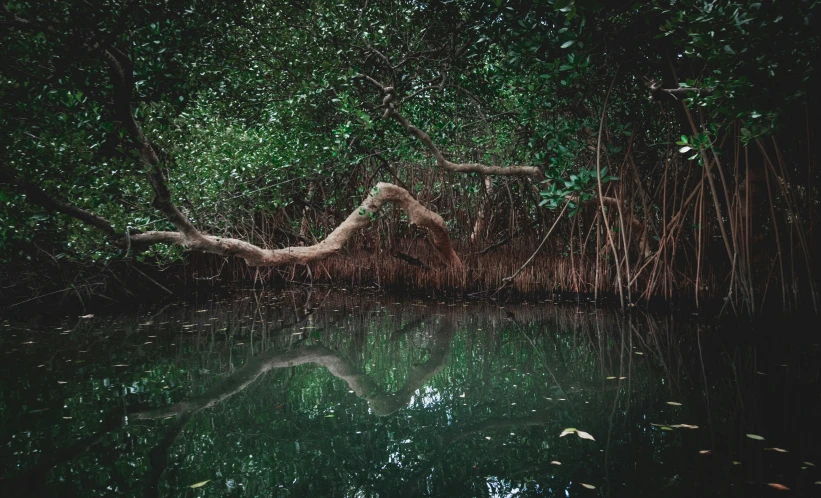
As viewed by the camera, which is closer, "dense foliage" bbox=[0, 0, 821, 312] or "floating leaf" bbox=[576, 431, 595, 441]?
"floating leaf" bbox=[576, 431, 595, 441]

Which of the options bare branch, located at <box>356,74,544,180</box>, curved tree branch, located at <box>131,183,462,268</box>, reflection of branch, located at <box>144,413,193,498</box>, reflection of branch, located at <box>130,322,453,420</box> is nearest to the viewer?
reflection of branch, located at <box>144,413,193,498</box>

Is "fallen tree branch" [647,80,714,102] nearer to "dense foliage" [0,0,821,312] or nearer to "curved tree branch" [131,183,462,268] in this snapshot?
"dense foliage" [0,0,821,312]

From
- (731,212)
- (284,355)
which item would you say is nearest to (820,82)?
(731,212)

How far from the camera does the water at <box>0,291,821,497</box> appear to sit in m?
1.93

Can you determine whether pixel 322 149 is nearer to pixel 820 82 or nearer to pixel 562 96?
pixel 562 96

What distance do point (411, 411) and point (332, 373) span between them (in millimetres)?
878

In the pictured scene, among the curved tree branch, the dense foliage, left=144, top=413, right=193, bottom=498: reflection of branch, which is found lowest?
left=144, top=413, right=193, bottom=498: reflection of branch

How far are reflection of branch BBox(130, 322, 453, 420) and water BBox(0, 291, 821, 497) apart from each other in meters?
0.02

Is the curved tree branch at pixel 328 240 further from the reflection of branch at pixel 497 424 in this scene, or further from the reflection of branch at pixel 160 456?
the reflection of branch at pixel 497 424

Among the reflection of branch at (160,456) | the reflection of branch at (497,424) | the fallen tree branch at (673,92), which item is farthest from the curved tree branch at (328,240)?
the reflection of branch at (497,424)

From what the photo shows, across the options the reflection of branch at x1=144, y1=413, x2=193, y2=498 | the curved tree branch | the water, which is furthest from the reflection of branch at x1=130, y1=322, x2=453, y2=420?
the curved tree branch

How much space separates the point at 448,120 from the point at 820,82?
374 centimetres

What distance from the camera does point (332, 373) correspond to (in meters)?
3.47

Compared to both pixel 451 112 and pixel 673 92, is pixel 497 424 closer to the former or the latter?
pixel 673 92
